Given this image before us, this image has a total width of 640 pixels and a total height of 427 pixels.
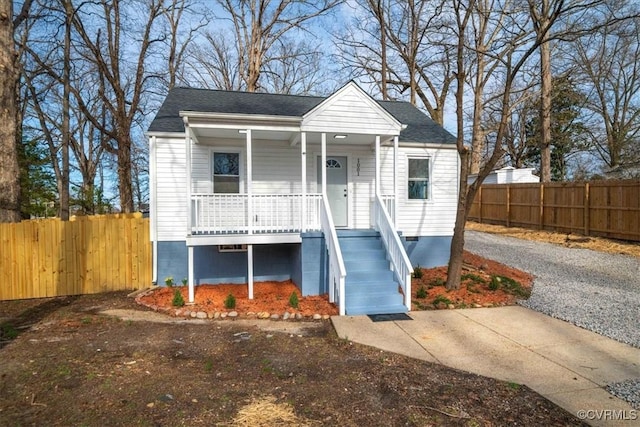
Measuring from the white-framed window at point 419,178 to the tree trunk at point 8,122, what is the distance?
854cm

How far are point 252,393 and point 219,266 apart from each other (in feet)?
17.2

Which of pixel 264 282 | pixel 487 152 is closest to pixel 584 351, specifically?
pixel 264 282

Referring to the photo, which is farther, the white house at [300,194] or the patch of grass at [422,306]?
the white house at [300,194]

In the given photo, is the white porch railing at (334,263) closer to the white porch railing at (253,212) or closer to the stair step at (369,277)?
the stair step at (369,277)

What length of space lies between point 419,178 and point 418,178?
3 centimetres

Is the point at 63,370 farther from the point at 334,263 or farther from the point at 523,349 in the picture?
the point at 523,349

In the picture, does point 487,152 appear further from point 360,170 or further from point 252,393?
point 252,393

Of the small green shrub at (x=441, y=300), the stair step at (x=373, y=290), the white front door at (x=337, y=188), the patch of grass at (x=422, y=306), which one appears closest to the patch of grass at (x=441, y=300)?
the small green shrub at (x=441, y=300)

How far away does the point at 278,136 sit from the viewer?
A: 8352 mm

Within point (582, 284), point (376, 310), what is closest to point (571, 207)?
point (582, 284)

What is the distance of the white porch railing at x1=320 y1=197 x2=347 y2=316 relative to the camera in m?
6.12

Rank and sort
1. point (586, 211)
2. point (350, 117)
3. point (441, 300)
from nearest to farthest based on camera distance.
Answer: point (441, 300) < point (350, 117) < point (586, 211)

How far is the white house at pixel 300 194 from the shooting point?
7.03 m

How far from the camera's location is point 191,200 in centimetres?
730
